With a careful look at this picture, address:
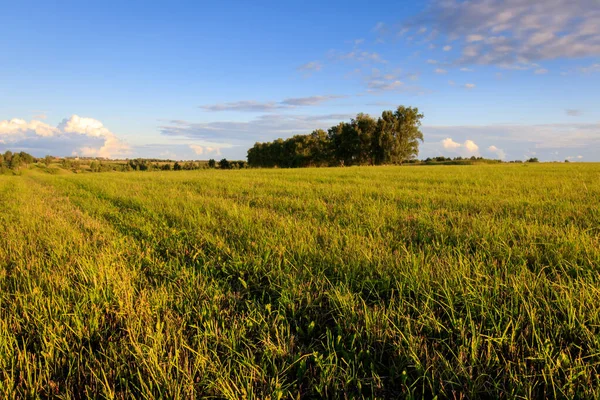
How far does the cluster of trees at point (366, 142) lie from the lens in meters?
63.5

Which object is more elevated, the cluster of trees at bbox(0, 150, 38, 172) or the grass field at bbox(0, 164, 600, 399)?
the cluster of trees at bbox(0, 150, 38, 172)

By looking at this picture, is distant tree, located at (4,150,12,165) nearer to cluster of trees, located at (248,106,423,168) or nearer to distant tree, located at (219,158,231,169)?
distant tree, located at (219,158,231,169)

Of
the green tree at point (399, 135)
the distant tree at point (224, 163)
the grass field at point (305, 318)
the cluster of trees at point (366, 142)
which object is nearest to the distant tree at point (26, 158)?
the distant tree at point (224, 163)

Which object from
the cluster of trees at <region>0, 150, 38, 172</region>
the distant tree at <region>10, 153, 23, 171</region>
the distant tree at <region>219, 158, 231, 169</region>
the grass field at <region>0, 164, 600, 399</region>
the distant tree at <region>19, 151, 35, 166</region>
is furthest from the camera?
the distant tree at <region>19, 151, 35, 166</region>

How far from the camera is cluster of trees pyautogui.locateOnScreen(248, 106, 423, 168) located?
63.5 meters

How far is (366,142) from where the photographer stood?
66.2 m

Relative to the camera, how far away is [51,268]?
331 centimetres

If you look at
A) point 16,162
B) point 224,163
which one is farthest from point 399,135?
point 16,162

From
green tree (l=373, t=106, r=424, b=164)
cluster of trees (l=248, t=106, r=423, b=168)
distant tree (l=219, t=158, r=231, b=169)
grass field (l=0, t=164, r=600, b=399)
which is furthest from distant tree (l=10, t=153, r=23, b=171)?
grass field (l=0, t=164, r=600, b=399)

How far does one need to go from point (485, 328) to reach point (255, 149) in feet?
331

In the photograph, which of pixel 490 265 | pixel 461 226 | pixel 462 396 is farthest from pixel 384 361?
pixel 461 226

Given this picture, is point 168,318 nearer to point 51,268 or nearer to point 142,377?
point 142,377

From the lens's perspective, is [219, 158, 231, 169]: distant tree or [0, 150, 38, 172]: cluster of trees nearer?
[219, 158, 231, 169]: distant tree

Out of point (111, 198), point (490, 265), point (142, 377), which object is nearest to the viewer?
point (142, 377)
